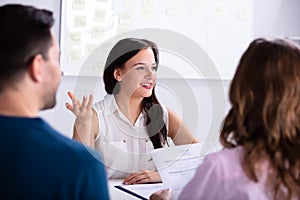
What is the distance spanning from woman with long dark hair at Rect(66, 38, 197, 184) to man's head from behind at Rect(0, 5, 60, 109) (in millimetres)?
1176

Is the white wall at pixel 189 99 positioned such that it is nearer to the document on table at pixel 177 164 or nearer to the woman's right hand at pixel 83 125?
the woman's right hand at pixel 83 125

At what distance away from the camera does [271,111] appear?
47.6 inches

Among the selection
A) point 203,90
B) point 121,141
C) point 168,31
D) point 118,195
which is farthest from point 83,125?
point 203,90

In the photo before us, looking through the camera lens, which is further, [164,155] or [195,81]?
[195,81]

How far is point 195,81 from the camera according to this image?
375 centimetres

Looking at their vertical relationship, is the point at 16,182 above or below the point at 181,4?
below

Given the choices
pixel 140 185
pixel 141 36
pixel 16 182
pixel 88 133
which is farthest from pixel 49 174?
pixel 141 36

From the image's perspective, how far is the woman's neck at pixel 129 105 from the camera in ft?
8.13

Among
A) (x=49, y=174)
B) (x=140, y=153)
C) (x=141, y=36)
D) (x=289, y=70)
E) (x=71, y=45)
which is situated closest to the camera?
(x=49, y=174)

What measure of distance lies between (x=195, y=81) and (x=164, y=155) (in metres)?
1.99

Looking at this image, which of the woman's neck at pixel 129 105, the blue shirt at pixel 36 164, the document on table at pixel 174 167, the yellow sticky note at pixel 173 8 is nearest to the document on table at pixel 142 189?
the document on table at pixel 174 167

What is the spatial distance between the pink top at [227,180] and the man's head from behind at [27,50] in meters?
0.42

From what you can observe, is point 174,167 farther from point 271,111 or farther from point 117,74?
point 117,74

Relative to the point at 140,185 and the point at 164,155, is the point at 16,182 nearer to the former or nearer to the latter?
the point at 164,155
